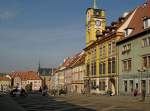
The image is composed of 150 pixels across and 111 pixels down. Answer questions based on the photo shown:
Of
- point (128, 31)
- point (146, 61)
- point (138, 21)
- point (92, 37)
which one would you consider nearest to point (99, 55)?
point (92, 37)

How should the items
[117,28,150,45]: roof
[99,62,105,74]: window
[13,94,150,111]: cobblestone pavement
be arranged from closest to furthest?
[13,94,150,111]: cobblestone pavement
[117,28,150,45]: roof
[99,62,105,74]: window

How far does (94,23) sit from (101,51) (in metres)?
11.8

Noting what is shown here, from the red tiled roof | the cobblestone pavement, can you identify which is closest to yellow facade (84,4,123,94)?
the red tiled roof

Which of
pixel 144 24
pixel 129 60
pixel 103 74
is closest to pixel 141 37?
pixel 144 24

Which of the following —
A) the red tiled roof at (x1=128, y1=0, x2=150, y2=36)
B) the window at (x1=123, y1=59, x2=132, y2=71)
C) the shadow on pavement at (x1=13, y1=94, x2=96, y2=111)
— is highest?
the red tiled roof at (x1=128, y1=0, x2=150, y2=36)

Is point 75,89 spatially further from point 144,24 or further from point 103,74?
point 144,24

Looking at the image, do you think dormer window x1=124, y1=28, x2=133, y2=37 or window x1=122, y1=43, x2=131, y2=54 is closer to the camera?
window x1=122, y1=43, x2=131, y2=54

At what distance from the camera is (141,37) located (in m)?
51.5

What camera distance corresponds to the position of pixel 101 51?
71.8 meters

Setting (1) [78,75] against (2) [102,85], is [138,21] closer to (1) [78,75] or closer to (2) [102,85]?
(2) [102,85]

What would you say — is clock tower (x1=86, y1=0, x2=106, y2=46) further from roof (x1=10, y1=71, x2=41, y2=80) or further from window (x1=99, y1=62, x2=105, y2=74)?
roof (x1=10, y1=71, x2=41, y2=80)

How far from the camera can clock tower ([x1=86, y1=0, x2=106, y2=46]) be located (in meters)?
81.3

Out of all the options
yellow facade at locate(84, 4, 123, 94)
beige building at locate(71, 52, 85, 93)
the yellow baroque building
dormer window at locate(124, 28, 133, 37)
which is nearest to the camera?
dormer window at locate(124, 28, 133, 37)

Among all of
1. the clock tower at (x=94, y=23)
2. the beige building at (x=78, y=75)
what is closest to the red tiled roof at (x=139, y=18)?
the clock tower at (x=94, y=23)
